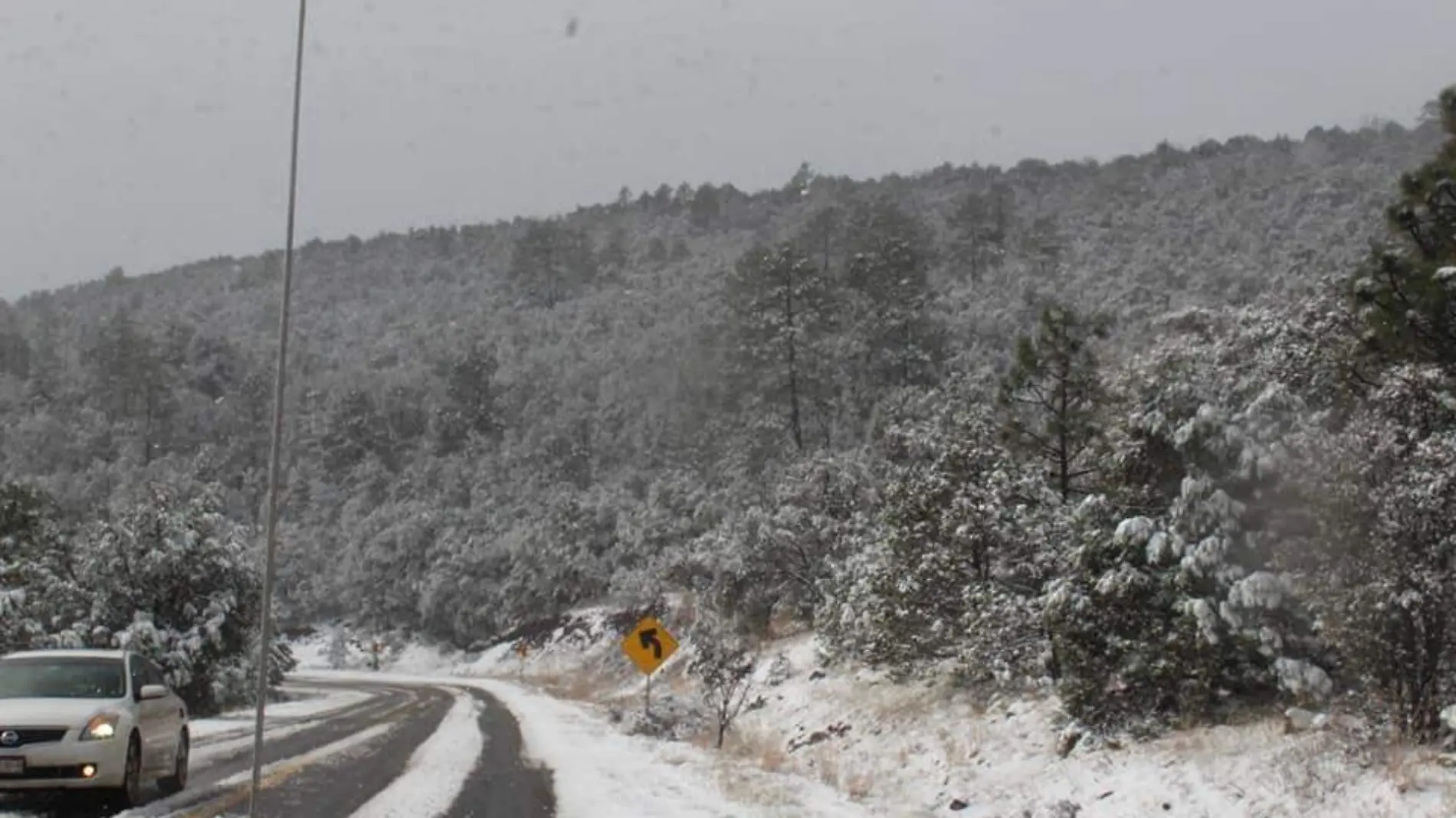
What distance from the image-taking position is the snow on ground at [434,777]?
12.1m

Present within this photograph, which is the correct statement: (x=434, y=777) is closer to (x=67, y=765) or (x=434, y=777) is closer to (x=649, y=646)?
(x=67, y=765)

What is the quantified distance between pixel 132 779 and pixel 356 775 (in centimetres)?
393

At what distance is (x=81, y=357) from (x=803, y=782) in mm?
110583

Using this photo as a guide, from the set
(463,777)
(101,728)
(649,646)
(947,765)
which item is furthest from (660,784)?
(649,646)

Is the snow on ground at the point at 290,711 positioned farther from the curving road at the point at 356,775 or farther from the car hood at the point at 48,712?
the car hood at the point at 48,712

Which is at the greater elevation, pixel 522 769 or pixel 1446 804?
pixel 1446 804

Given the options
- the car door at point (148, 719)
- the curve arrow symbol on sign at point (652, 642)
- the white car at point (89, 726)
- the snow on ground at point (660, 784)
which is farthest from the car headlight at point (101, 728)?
the curve arrow symbol on sign at point (652, 642)

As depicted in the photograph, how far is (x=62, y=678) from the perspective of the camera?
1212cm

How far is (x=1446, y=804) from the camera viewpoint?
9078 mm

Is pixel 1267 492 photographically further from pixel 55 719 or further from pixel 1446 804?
pixel 55 719

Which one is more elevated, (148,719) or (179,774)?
(148,719)

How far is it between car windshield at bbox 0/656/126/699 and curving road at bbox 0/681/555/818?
104 centimetres

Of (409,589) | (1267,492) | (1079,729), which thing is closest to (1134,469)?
(1267,492)

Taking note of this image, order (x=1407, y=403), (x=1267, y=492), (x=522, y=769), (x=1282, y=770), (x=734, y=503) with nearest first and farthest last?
(x=1282, y=770) < (x=1407, y=403) < (x=1267, y=492) < (x=522, y=769) < (x=734, y=503)
